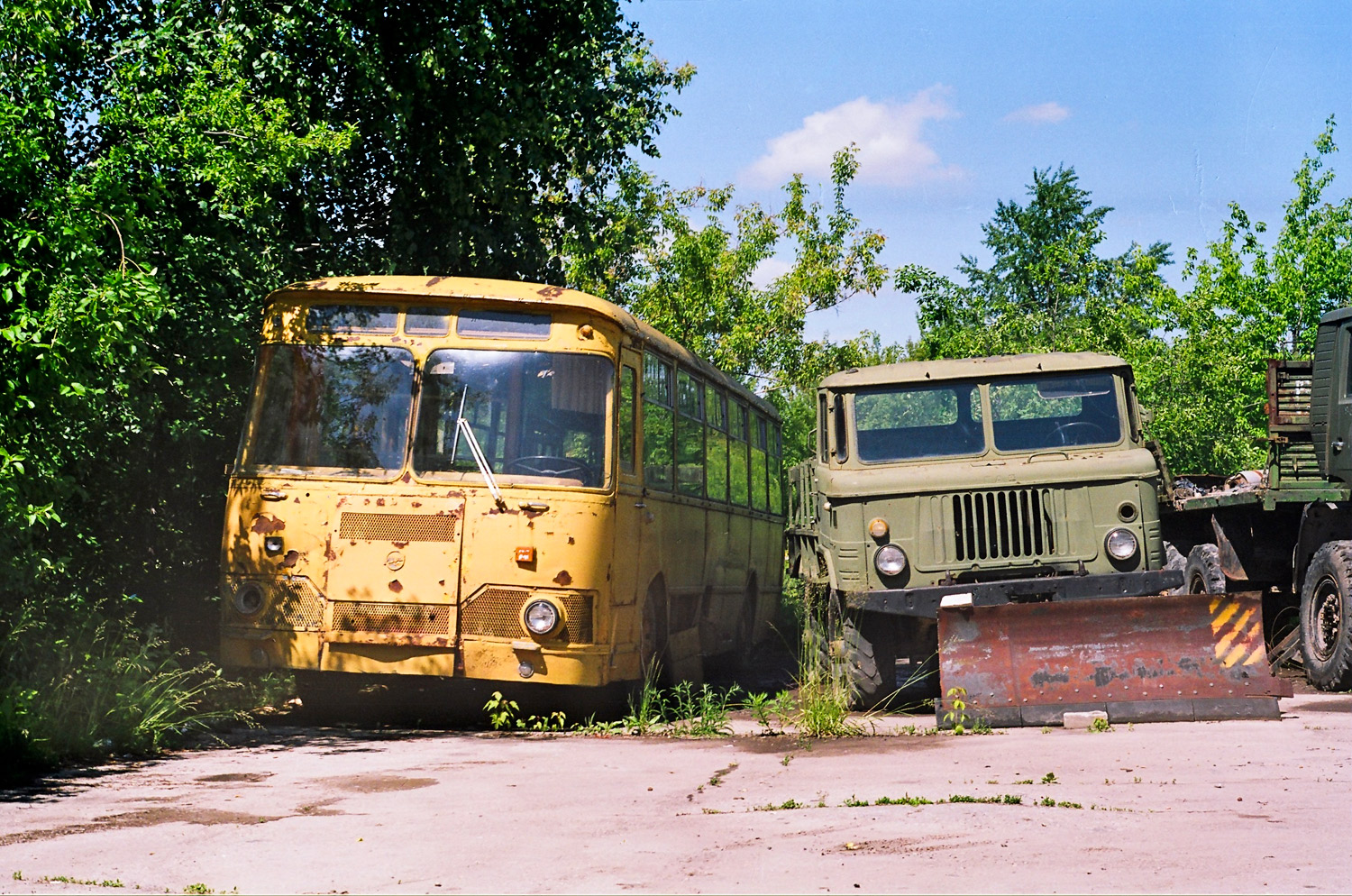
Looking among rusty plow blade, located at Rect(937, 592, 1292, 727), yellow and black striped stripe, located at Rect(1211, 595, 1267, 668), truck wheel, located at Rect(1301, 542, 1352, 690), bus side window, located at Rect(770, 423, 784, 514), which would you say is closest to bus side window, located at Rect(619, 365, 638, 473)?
rusty plow blade, located at Rect(937, 592, 1292, 727)

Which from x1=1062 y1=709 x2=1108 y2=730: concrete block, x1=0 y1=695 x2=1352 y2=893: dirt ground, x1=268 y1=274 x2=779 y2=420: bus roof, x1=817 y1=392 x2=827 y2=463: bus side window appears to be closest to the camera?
x1=0 y1=695 x2=1352 y2=893: dirt ground

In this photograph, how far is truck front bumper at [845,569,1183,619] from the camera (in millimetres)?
11516

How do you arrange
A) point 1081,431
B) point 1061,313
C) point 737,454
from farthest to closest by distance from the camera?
1. point 1061,313
2. point 737,454
3. point 1081,431

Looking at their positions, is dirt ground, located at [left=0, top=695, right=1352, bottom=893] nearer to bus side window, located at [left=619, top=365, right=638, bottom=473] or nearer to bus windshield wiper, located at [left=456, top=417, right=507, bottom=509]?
bus windshield wiper, located at [left=456, top=417, right=507, bottom=509]

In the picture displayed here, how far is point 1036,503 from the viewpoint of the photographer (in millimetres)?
12070

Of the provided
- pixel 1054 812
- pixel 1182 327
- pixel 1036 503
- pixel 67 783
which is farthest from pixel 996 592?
pixel 1182 327

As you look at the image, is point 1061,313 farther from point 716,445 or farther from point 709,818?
point 709,818

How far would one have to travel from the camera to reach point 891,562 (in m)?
12.0

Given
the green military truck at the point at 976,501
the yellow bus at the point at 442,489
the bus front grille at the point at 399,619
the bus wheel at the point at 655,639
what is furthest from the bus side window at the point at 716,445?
the bus front grille at the point at 399,619

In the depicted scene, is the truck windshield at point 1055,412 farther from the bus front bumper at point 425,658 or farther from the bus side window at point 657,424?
the bus front bumper at point 425,658

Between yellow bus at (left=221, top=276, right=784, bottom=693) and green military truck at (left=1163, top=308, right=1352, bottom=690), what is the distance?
18.1ft

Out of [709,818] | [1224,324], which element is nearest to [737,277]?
[1224,324]

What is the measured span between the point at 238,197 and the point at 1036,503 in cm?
641

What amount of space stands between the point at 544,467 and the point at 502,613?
3.44 ft
